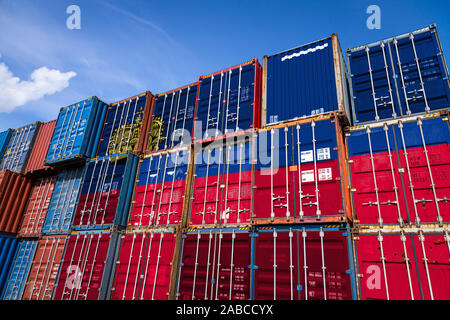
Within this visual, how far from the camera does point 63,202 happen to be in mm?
15547

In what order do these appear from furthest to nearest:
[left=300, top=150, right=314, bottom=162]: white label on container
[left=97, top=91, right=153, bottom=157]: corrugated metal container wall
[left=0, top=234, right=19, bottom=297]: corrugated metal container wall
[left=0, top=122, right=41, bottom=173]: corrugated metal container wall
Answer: [left=0, top=122, right=41, bottom=173]: corrugated metal container wall
[left=97, top=91, right=153, bottom=157]: corrugated metal container wall
[left=0, top=234, right=19, bottom=297]: corrugated metal container wall
[left=300, top=150, right=314, bottom=162]: white label on container

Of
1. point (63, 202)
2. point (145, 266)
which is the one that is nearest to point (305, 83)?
point (145, 266)

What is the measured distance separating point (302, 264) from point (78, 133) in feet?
47.1

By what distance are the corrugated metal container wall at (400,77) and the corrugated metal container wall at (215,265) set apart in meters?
6.32

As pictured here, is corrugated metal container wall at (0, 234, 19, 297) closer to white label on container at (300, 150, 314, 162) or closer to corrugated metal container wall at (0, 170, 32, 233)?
corrugated metal container wall at (0, 170, 32, 233)

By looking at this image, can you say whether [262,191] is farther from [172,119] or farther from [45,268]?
[45,268]

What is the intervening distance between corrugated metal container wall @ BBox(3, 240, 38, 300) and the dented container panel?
6.20m

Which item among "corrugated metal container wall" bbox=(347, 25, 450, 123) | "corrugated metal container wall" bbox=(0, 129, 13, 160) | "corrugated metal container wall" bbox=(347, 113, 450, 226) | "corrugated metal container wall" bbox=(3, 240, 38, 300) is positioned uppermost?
"corrugated metal container wall" bbox=(0, 129, 13, 160)

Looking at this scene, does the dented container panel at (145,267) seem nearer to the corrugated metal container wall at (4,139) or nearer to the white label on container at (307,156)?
the white label on container at (307,156)

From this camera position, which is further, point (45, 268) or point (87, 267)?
point (45, 268)

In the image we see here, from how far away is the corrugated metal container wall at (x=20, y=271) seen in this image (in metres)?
14.4

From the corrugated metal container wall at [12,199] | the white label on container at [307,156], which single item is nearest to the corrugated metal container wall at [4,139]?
the corrugated metal container wall at [12,199]

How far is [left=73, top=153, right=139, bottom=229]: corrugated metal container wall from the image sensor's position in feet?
43.4

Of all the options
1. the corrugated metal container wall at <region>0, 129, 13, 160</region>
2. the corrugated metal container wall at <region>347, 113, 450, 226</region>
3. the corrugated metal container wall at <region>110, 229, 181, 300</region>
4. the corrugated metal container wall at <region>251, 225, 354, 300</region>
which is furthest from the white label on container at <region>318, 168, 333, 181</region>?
the corrugated metal container wall at <region>0, 129, 13, 160</region>
